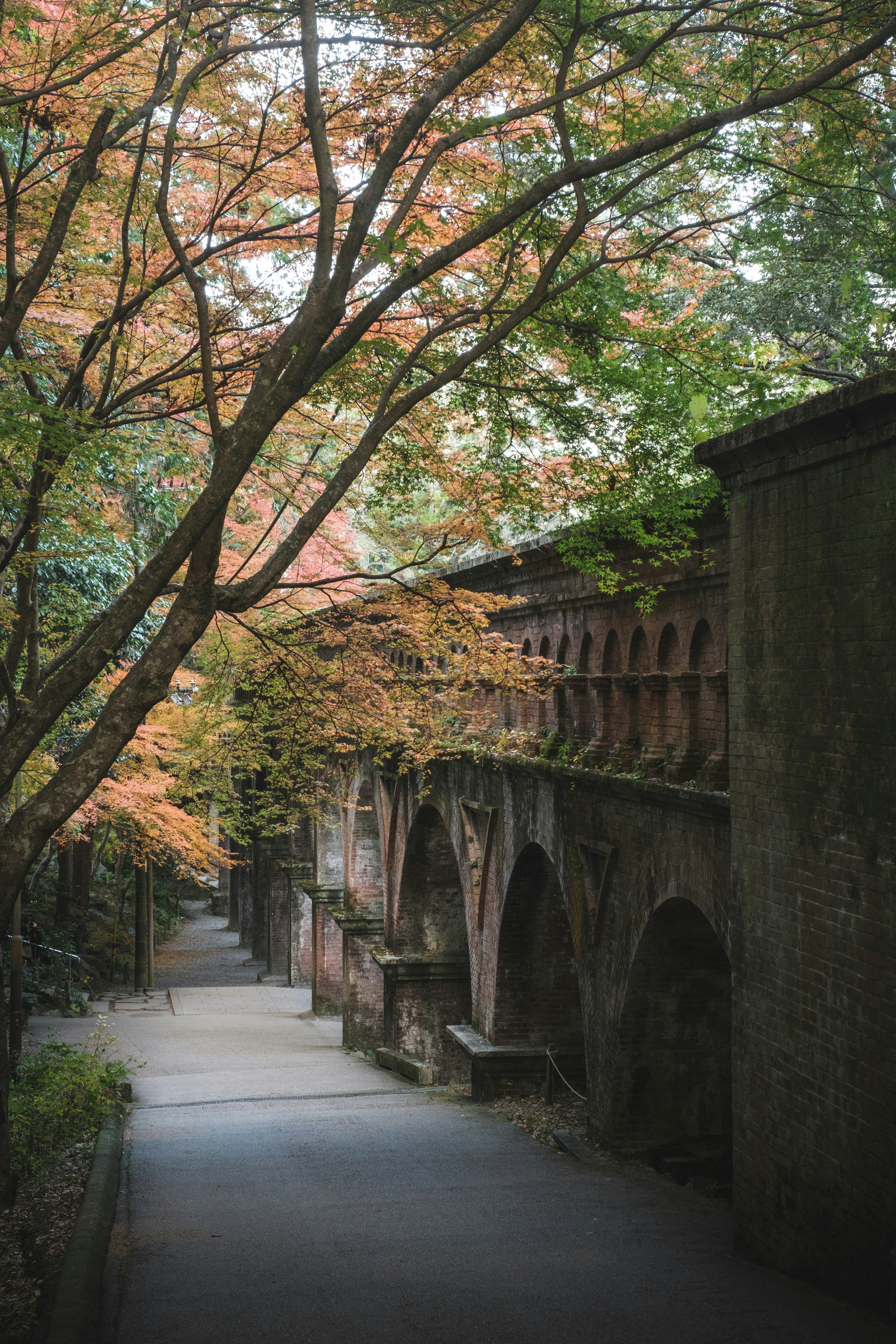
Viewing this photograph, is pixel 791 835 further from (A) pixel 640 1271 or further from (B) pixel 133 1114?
(B) pixel 133 1114

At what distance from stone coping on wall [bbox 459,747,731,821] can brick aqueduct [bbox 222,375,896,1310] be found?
28 millimetres

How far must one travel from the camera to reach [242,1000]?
25125 millimetres

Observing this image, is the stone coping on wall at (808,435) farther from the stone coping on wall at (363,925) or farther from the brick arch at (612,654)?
the stone coping on wall at (363,925)

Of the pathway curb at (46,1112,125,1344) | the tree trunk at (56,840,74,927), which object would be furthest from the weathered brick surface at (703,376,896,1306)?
the tree trunk at (56,840,74,927)

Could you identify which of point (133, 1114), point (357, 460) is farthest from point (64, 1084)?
point (357, 460)

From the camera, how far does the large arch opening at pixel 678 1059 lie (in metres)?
8.95

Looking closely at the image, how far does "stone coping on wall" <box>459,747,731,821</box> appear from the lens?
729 cm

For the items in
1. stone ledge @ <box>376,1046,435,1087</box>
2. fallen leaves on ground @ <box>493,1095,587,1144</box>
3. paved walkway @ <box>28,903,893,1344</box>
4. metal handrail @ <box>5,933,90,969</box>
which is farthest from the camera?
metal handrail @ <box>5,933,90,969</box>

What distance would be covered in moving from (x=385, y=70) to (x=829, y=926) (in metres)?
5.76

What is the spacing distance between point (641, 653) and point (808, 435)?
9.10 ft

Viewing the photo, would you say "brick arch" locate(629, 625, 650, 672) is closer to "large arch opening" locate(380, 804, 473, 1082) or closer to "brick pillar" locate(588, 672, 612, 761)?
"brick pillar" locate(588, 672, 612, 761)

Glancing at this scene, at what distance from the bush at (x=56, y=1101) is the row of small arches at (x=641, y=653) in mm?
5573

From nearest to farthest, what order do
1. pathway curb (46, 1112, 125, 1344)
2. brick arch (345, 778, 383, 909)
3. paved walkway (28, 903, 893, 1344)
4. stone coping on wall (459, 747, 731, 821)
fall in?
1. pathway curb (46, 1112, 125, 1344)
2. paved walkway (28, 903, 893, 1344)
3. stone coping on wall (459, 747, 731, 821)
4. brick arch (345, 778, 383, 909)

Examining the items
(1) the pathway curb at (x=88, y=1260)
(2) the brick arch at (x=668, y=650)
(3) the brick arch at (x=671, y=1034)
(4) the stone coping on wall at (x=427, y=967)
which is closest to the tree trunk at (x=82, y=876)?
(4) the stone coping on wall at (x=427, y=967)
